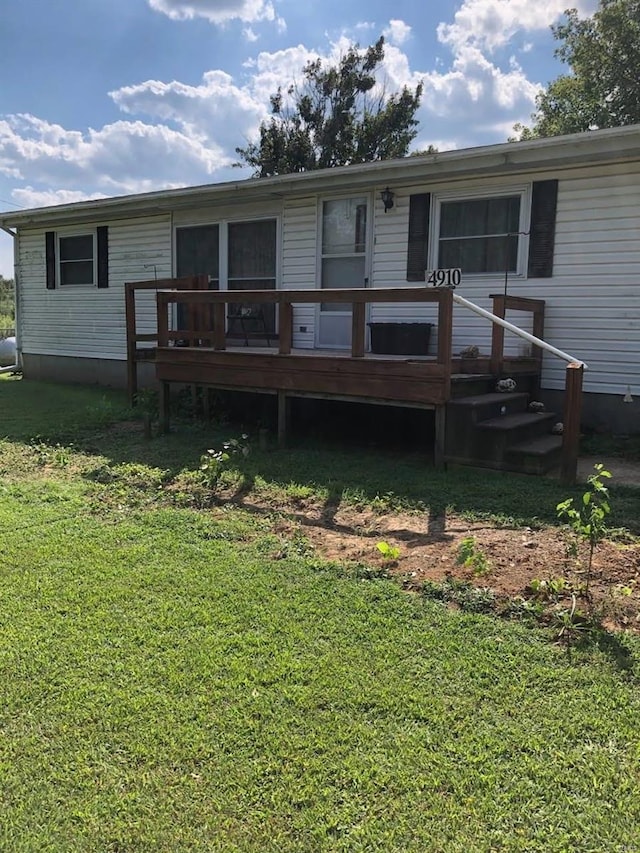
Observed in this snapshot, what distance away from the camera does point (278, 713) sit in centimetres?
215

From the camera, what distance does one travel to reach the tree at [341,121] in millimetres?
25422

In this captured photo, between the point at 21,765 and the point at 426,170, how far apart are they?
6896mm

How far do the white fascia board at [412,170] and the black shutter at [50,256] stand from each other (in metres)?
1.26

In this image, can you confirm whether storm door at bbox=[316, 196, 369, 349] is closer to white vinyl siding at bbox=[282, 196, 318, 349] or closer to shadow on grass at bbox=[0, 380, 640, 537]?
white vinyl siding at bbox=[282, 196, 318, 349]

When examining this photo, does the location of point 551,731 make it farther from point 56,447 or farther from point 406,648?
point 56,447

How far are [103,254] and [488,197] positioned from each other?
22.3ft

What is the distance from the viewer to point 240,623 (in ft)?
9.06

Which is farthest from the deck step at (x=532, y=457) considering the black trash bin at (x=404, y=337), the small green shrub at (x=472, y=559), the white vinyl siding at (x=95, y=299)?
the white vinyl siding at (x=95, y=299)

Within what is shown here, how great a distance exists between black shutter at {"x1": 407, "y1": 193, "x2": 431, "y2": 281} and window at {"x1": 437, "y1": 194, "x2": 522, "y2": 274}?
17cm

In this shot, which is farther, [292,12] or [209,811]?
[292,12]

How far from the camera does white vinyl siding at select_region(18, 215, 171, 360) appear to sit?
1064 centimetres

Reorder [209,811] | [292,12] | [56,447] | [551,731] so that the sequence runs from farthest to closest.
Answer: [292,12], [56,447], [551,731], [209,811]

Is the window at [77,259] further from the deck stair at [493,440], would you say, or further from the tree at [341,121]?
the tree at [341,121]

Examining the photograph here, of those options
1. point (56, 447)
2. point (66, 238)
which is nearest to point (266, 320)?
point (56, 447)
